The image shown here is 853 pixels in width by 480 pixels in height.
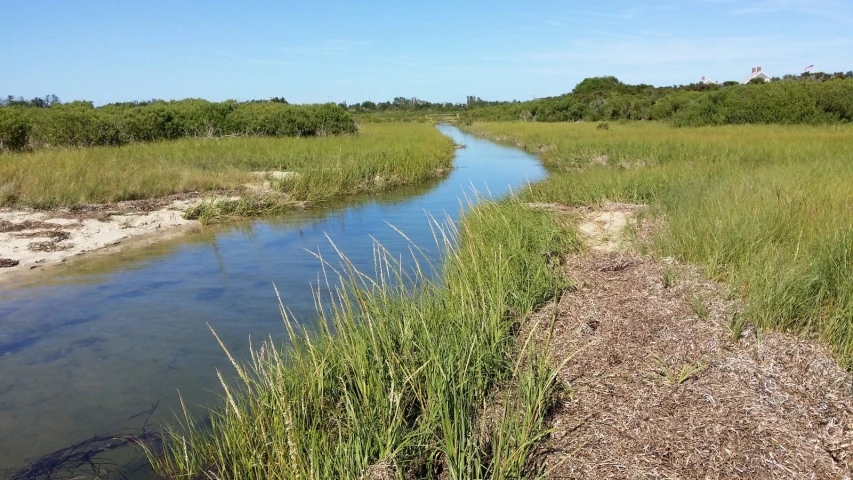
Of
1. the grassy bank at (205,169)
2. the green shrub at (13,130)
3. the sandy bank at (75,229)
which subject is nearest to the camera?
the sandy bank at (75,229)

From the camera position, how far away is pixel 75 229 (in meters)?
10.0

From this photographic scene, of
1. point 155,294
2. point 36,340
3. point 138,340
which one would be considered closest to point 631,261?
point 138,340

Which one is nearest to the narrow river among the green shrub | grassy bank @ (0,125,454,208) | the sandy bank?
the sandy bank

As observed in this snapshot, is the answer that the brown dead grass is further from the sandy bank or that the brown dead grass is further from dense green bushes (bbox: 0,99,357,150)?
dense green bushes (bbox: 0,99,357,150)

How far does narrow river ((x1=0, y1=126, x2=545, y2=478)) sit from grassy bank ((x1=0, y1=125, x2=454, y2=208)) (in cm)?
301

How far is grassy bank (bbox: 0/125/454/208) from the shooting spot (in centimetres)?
1180

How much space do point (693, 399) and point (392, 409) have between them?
1.76m

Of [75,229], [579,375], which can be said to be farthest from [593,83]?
[579,375]

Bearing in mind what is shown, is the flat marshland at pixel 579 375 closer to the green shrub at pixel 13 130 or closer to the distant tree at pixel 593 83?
the green shrub at pixel 13 130

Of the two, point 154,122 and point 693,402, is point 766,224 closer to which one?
point 693,402

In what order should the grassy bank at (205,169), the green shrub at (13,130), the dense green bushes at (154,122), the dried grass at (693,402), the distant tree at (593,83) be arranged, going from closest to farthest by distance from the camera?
the dried grass at (693,402) < the grassy bank at (205,169) < the green shrub at (13,130) < the dense green bushes at (154,122) < the distant tree at (593,83)

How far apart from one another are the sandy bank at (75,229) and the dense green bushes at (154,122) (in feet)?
31.0

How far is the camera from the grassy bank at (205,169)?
11.8 m

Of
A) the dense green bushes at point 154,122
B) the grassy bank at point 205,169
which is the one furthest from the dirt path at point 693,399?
the dense green bushes at point 154,122
